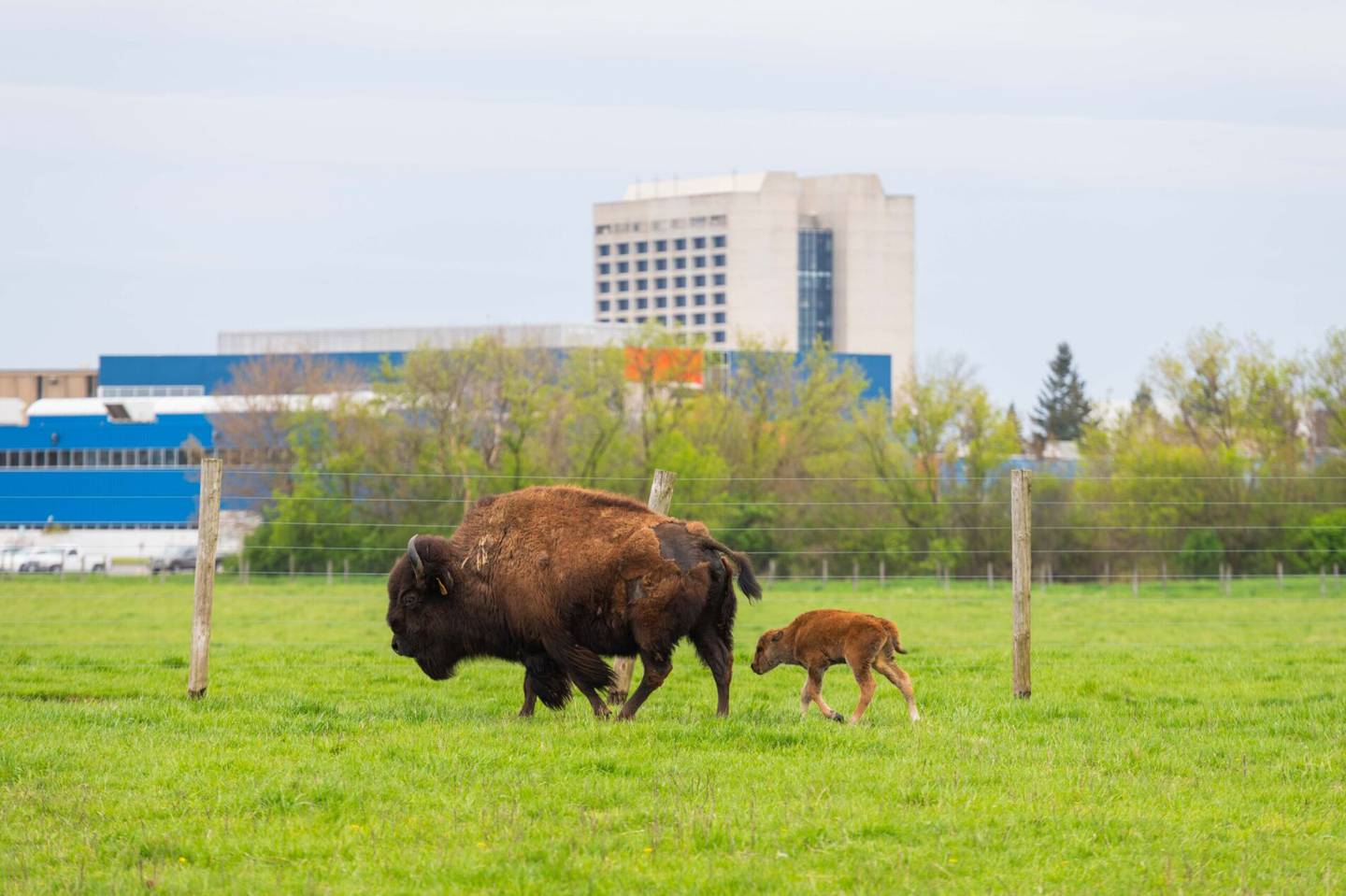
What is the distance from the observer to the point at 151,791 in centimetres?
849

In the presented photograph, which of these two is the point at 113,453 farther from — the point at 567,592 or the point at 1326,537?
the point at 567,592

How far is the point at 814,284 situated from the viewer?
15538 cm

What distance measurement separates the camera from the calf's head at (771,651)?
1289 centimetres

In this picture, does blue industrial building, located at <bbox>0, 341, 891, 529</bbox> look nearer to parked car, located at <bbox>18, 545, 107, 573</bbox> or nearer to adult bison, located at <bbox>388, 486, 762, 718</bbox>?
parked car, located at <bbox>18, 545, 107, 573</bbox>

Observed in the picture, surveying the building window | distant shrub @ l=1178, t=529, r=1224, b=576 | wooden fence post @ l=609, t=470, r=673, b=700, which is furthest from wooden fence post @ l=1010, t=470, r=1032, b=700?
the building window

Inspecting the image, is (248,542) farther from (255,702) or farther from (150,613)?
(255,702)

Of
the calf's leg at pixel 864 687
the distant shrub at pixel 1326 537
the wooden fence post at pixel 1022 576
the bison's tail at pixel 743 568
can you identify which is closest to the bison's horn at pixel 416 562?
the bison's tail at pixel 743 568

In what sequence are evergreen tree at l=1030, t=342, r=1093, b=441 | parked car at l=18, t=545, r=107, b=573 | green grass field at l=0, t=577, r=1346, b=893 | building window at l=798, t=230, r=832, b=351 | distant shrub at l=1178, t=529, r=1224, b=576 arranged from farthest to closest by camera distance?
building window at l=798, t=230, r=832, b=351, evergreen tree at l=1030, t=342, r=1093, b=441, parked car at l=18, t=545, r=107, b=573, distant shrub at l=1178, t=529, r=1224, b=576, green grass field at l=0, t=577, r=1346, b=893

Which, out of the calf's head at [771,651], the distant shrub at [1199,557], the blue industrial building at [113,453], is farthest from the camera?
the blue industrial building at [113,453]

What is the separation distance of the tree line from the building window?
84.8 metres

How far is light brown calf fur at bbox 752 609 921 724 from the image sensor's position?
12.0 meters

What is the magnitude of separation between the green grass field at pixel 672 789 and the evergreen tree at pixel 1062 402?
10561 cm

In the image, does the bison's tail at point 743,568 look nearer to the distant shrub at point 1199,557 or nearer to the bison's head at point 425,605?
the bison's head at point 425,605

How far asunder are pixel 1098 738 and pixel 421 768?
5173mm
